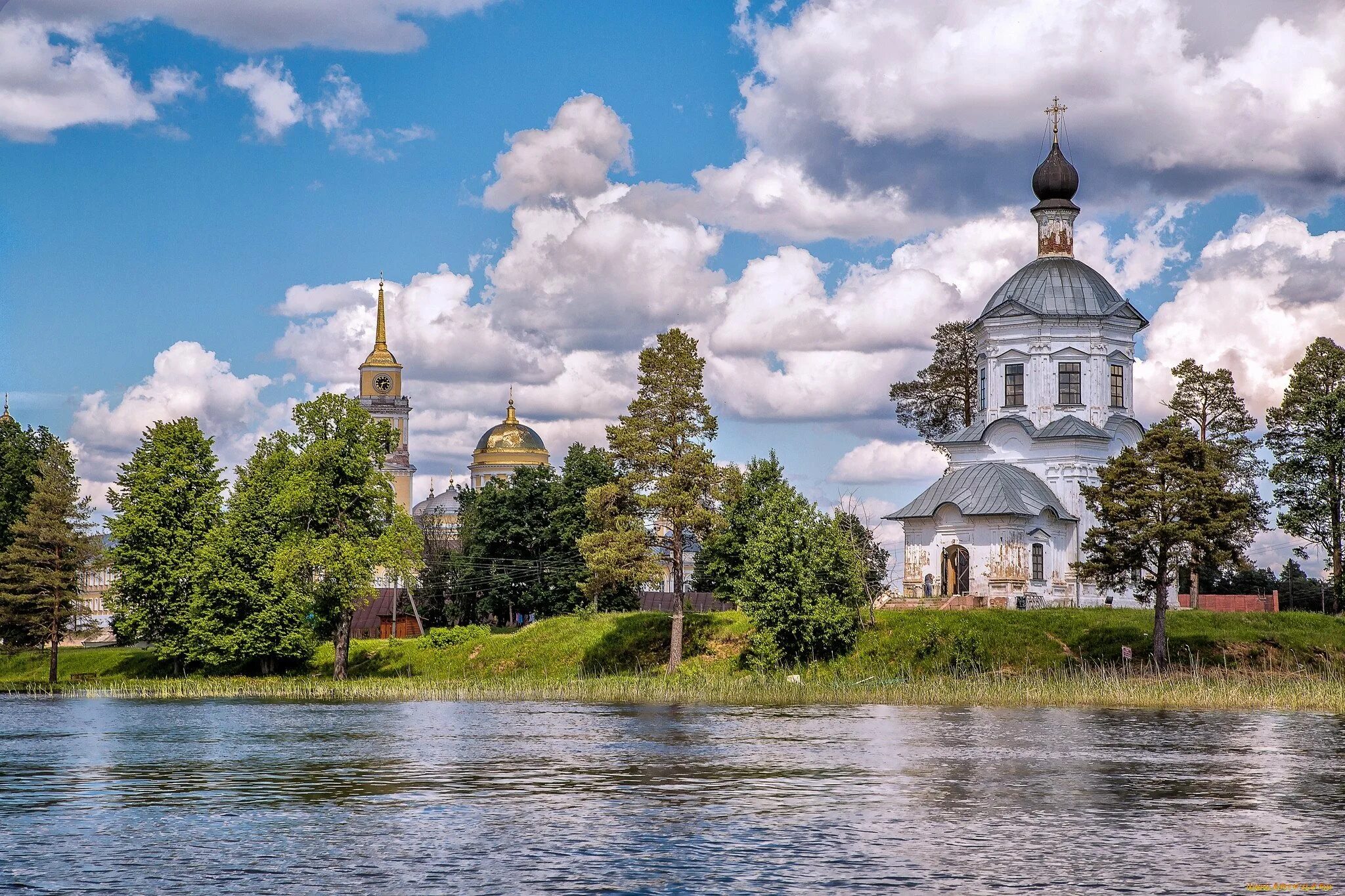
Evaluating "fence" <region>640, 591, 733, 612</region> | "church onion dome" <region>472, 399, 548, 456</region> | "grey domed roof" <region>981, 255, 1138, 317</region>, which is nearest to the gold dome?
"church onion dome" <region>472, 399, 548, 456</region>

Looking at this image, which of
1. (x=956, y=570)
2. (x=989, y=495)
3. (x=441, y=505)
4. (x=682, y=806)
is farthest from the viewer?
(x=441, y=505)

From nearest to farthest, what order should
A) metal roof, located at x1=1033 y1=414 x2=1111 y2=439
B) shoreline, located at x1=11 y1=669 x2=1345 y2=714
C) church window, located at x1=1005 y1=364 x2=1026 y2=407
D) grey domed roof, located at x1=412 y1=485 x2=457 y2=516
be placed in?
shoreline, located at x1=11 y1=669 x2=1345 y2=714
metal roof, located at x1=1033 y1=414 x2=1111 y2=439
church window, located at x1=1005 y1=364 x2=1026 y2=407
grey domed roof, located at x1=412 y1=485 x2=457 y2=516

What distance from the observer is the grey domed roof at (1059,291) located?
72.4m

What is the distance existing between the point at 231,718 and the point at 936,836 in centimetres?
2663

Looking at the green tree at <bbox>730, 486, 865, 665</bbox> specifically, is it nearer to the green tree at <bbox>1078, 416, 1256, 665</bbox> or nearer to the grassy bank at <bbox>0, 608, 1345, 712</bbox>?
the grassy bank at <bbox>0, 608, 1345, 712</bbox>

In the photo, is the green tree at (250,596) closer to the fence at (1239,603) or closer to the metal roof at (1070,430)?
the metal roof at (1070,430)

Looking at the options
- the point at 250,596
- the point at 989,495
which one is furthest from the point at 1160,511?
the point at 250,596

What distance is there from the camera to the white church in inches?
2655

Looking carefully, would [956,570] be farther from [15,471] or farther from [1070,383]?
[15,471]

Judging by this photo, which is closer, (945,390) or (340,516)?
(340,516)

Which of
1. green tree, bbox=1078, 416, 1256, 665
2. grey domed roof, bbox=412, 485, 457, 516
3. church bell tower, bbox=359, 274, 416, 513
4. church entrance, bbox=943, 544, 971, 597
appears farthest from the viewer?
church bell tower, bbox=359, 274, 416, 513

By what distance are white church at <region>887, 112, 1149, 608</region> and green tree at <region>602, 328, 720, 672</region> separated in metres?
14.0

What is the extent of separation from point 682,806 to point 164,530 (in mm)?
47735

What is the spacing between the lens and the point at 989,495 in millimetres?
67562
